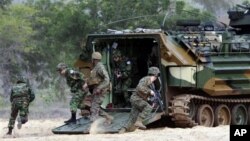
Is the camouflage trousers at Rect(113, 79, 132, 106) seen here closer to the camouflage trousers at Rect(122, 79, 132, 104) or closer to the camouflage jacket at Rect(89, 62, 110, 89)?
the camouflage trousers at Rect(122, 79, 132, 104)

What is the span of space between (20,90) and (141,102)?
264cm

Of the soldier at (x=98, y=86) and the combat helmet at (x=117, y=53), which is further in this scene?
the combat helmet at (x=117, y=53)

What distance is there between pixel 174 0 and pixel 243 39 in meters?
13.4

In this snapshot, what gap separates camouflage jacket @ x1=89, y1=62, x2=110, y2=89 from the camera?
15648mm

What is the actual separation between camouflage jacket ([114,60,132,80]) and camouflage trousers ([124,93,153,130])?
189cm

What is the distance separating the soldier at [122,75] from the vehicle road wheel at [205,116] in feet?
5.43

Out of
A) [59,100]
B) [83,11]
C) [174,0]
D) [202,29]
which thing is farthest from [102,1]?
[202,29]

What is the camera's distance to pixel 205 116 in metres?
17.2

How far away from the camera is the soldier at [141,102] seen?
15391mm

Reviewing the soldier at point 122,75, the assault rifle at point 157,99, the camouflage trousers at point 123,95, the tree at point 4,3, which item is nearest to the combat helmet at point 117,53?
the soldier at point 122,75

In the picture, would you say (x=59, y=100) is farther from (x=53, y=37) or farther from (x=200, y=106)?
(x=200, y=106)

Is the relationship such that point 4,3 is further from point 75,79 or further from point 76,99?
point 76,99

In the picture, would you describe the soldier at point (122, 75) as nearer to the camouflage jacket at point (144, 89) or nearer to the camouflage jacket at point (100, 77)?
the camouflage jacket at point (100, 77)

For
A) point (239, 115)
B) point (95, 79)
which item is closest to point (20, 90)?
point (95, 79)
